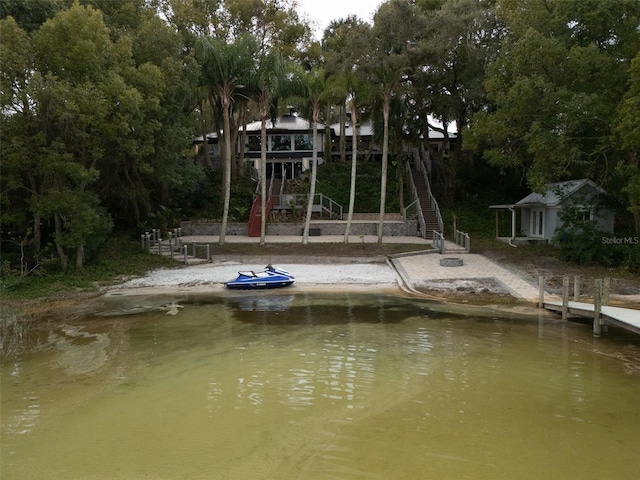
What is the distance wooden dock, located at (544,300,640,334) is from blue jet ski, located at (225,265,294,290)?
28.7 feet

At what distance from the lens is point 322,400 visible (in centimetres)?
766

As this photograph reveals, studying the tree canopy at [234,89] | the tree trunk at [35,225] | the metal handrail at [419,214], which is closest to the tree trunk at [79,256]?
the tree canopy at [234,89]

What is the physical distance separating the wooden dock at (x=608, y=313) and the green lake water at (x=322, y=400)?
1.56 ft

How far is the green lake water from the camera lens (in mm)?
5840

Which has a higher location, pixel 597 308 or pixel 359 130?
pixel 359 130

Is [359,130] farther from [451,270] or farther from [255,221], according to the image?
[451,270]

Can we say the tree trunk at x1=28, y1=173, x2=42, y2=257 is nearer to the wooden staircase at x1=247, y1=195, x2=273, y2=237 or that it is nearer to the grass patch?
the grass patch

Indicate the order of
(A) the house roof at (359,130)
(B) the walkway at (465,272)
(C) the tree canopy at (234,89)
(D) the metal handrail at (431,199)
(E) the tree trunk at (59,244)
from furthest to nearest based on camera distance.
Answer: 1. (A) the house roof at (359,130)
2. (D) the metal handrail at (431,199)
3. (E) the tree trunk at (59,244)
4. (C) the tree canopy at (234,89)
5. (B) the walkway at (465,272)

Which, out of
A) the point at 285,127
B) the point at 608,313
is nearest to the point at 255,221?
the point at 285,127

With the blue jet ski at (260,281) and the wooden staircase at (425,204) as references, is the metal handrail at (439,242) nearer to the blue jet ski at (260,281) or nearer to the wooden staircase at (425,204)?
the wooden staircase at (425,204)

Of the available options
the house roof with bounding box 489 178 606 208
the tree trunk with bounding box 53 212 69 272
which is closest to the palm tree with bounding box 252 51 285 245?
the tree trunk with bounding box 53 212 69 272

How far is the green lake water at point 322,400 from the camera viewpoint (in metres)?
5.84

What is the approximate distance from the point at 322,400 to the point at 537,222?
2260 cm

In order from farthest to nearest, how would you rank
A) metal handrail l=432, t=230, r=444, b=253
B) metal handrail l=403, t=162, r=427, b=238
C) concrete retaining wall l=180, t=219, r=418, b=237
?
concrete retaining wall l=180, t=219, r=418, b=237 < metal handrail l=403, t=162, r=427, b=238 < metal handrail l=432, t=230, r=444, b=253
